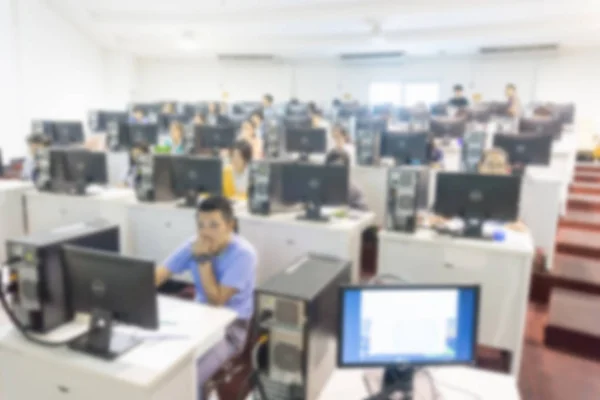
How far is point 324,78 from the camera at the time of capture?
12211mm

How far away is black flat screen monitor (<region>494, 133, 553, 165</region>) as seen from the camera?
4.37 meters

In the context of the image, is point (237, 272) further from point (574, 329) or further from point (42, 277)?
point (574, 329)

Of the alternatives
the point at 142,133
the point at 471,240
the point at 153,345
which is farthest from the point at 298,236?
the point at 142,133

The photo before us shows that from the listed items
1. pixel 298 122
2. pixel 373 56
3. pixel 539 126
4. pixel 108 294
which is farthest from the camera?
pixel 373 56

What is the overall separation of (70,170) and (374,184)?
278 cm

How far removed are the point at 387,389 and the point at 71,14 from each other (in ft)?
33.1

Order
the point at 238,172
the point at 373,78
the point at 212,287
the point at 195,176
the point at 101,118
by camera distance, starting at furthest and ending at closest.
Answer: the point at 373,78 < the point at 101,118 < the point at 238,172 < the point at 195,176 < the point at 212,287

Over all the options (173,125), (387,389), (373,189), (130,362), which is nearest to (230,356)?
(130,362)

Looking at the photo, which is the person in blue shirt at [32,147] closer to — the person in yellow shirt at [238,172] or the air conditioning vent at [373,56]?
the person in yellow shirt at [238,172]

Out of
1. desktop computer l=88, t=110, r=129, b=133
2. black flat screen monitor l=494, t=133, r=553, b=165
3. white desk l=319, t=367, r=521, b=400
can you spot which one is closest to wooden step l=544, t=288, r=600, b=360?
black flat screen monitor l=494, t=133, r=553, b=165

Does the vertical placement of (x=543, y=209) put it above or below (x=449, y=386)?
above

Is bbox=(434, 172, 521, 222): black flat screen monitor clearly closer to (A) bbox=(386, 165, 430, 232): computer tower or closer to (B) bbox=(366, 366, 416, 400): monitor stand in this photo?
(A) bbox=(386, 165, 430, 232): computer tower

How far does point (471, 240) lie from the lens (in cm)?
282

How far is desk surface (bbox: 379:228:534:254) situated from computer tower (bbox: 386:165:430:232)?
6cm
